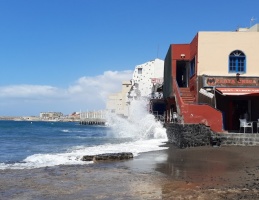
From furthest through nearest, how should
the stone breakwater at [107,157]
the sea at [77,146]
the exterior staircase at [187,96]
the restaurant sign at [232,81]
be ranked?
the exterior staircase at [187,96], the restaurant sign at [232,81], the sea at [77,146], the stone breakwater at [107,157]

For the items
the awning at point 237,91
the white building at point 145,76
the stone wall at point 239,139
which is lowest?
the stone wall at point 239,139

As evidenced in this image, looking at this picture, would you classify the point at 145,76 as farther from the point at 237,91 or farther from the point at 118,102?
the point at 237,91

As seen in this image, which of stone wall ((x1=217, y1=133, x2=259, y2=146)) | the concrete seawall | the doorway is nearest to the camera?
stone wall ((x1=217, y1=133, x2=259, y2=146))

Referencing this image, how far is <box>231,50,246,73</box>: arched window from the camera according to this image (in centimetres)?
2342

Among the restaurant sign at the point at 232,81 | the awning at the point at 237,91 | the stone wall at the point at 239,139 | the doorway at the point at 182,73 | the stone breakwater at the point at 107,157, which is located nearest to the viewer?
the stone breakwater at the point at 107,157

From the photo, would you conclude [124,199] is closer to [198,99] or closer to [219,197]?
[219,197]

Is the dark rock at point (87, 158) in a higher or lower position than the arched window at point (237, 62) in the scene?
lower

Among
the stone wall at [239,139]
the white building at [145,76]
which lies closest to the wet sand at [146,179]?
the stone wall at [239,139]

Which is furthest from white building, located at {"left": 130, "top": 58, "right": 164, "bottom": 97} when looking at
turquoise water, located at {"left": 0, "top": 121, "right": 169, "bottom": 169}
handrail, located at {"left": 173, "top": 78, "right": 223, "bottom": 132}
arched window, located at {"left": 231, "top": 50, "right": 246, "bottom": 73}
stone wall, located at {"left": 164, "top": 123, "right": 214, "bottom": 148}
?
stone wall, located at {"left": 164, "top": 123, "right": 214, "bottom": 148}

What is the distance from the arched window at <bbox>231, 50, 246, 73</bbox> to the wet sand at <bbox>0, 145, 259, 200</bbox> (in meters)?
9.09

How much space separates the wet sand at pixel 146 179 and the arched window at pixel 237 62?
29.8ft

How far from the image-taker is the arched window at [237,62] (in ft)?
76.8

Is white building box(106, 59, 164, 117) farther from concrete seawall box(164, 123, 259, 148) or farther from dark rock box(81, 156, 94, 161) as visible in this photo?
dark rock box(81, 156, 94, 161)

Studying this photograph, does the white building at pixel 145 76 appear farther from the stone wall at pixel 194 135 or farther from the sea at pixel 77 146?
the stone wall at pixel 194 135
